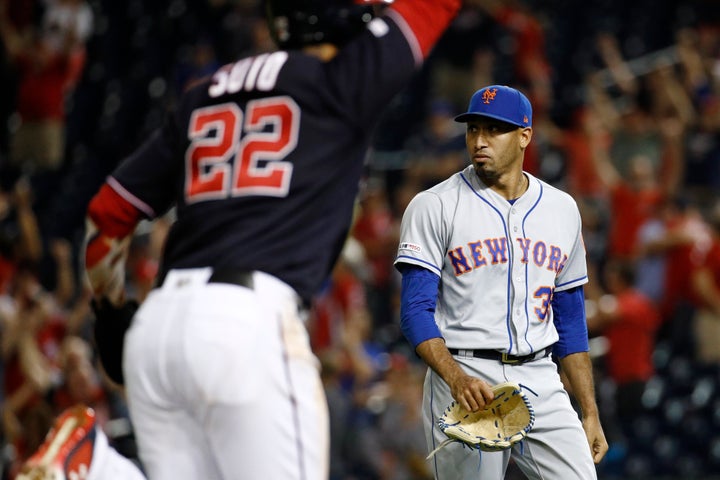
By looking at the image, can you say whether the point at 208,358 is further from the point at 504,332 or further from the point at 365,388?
the point at 365,388

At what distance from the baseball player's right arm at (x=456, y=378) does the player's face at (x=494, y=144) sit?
0.69 metres

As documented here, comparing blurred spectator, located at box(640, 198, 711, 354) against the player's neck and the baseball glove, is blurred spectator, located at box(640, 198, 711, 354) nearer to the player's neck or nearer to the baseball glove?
the player's neck

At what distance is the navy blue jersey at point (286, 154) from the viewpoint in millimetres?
3230

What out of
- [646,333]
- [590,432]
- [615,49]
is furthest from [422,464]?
[615,49]

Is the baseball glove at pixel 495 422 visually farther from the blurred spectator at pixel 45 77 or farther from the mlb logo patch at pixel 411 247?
the blurred spectator at pixel 45 77

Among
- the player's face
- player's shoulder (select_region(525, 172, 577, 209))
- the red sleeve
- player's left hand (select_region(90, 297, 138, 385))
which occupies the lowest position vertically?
player's left hand (select_region(90, 297, 138, 385))

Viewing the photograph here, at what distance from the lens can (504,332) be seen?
4605 mm

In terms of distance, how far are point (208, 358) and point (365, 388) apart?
720 cm

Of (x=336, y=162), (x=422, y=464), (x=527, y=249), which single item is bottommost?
(x=422, y=464)

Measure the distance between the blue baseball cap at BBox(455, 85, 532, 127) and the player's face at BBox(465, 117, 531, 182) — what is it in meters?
0.04

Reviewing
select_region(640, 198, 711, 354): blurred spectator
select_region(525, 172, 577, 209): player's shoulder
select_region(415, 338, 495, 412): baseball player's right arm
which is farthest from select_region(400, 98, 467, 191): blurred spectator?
select_region(415, 338, 495, 412): baseball player's right arm

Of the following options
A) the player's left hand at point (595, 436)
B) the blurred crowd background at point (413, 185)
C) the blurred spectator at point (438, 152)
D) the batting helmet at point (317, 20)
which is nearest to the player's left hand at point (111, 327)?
the batting helmet at point (317, 20)

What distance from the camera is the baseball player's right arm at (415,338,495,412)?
14.2 ft

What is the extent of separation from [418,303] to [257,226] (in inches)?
57.1
